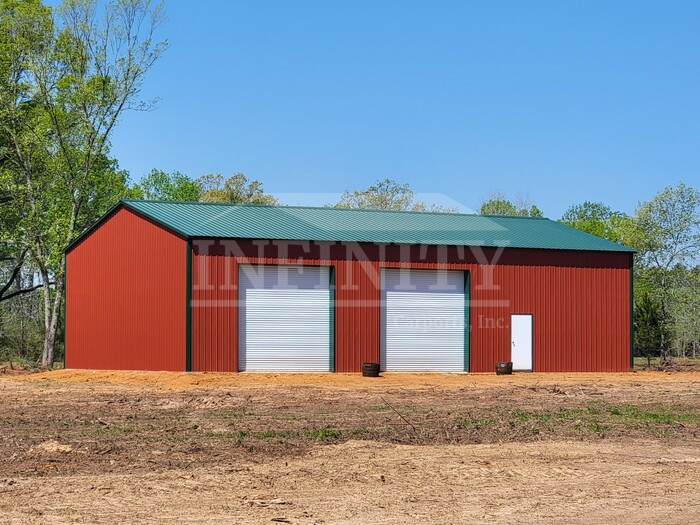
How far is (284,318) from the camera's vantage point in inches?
1252

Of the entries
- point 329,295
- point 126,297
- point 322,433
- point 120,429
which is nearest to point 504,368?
point 329,295

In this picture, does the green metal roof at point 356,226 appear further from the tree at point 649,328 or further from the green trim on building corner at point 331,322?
the tree at point 649,328

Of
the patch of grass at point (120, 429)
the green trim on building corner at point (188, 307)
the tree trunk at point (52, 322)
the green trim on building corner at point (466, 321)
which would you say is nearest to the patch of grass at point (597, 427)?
the patch of grass at point (120, 429)

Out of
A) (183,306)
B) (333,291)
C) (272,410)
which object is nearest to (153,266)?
(183,306)

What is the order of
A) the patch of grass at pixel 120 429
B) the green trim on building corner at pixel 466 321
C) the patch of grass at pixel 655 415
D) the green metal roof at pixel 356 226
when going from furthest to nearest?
the green trim on building corner at pixel 466 321
the green metal roof at pixel 356 226
the patch of grass at pixel 655 415
the patch of grass at pixel 120 429

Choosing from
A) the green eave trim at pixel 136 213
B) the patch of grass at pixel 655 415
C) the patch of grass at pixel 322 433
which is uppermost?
the green eave trim at pixel 136 213

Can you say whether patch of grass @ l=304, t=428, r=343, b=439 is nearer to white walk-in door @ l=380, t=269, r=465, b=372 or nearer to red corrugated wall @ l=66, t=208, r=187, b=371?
red corrugated wall @ l=66, t=208, r=187, b=371

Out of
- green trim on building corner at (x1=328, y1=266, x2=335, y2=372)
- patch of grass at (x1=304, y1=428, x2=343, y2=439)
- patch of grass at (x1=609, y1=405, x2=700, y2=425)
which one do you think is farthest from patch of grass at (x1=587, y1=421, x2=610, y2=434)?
green trim on building corner at (x1=328, y1=266, x2=335, y2=372)

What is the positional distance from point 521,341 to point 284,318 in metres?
9.60

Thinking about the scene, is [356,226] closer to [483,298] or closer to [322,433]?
[483,298]

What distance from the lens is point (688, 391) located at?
26.4 metres

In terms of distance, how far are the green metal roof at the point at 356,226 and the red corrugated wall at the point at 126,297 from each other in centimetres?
101

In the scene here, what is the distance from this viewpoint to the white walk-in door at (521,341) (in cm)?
3397

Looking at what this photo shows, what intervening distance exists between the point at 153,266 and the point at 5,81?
16878 millimetres
